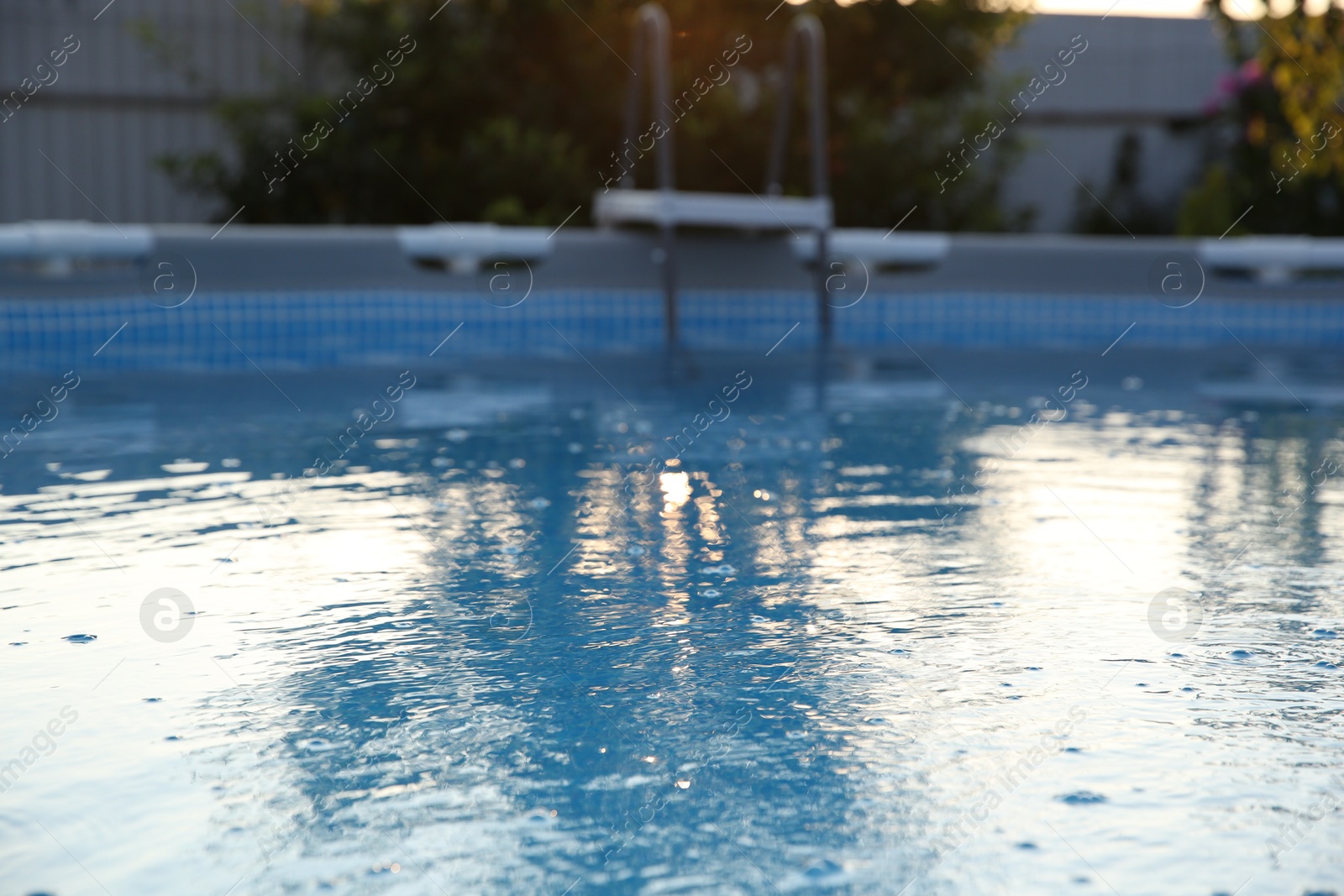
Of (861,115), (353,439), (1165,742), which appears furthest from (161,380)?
(861,115)

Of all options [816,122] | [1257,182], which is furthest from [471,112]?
[1257,182]

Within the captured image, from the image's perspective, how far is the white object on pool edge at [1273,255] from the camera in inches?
260

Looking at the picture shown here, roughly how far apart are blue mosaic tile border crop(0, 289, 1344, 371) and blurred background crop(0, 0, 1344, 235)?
4.20 ft

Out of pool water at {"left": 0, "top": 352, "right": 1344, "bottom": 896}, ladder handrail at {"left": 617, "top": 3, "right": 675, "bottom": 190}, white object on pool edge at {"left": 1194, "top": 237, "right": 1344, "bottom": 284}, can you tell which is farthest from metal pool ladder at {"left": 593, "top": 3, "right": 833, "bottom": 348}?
pool water at {"left": 0, "top": 352, "right": 1344, "bottom": 896}

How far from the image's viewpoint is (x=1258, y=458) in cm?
367

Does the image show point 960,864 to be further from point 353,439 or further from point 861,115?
point 861,115

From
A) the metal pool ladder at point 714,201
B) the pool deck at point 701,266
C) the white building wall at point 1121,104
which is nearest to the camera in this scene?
the metal pool ladder at point 714,201

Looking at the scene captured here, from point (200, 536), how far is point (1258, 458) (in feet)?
8.63

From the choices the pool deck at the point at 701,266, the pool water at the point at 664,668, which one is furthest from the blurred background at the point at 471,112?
the pool water at the point at 664,668

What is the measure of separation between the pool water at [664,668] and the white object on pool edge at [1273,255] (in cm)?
323

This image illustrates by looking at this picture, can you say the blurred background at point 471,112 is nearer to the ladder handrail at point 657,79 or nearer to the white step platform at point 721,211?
the ladder handrail at point 657,79

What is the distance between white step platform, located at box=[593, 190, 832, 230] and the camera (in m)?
5.80

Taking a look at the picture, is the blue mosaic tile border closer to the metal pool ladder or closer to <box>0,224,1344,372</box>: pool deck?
<box>0,224,1344,372</box>: pool deck

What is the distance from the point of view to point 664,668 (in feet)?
6.37
